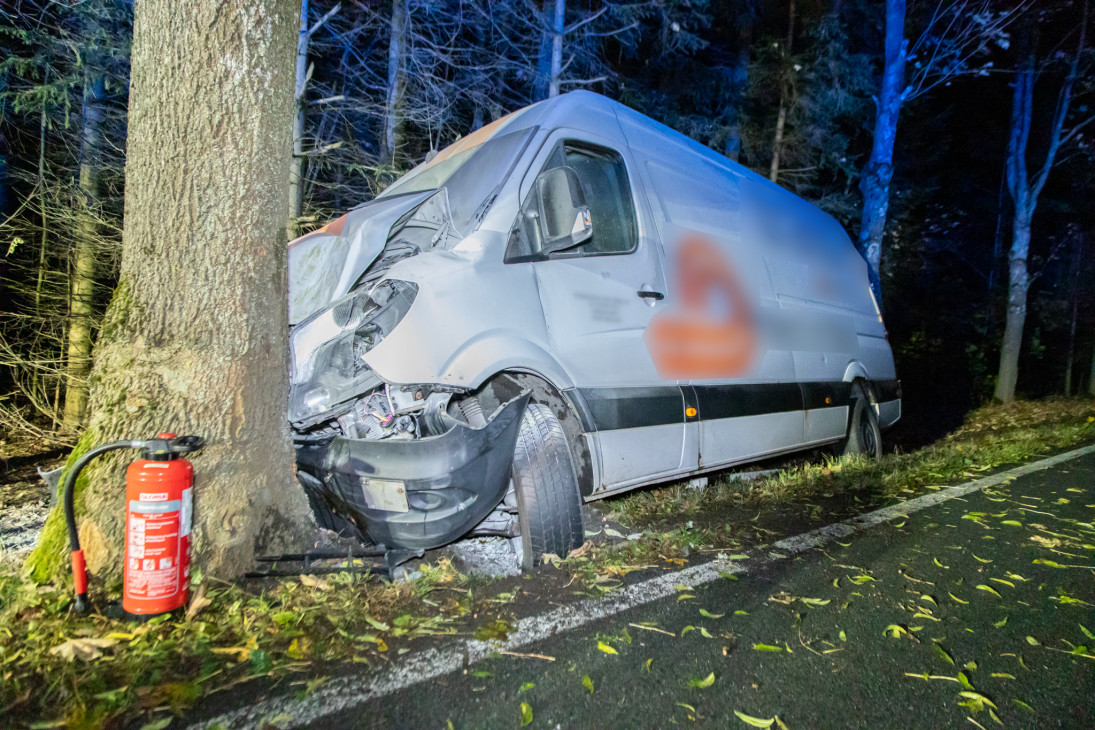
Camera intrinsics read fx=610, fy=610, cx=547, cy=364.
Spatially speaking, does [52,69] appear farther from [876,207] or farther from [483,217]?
[876,207]

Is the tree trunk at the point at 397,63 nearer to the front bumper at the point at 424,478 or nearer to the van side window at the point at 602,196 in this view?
the van side window at the point at 602,196

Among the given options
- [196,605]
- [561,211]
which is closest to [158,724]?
[196,605]

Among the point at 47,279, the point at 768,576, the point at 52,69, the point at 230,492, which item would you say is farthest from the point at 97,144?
the point at 768,576

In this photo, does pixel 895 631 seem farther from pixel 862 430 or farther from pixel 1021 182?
pixel 1021 182

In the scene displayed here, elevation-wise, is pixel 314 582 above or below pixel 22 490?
above

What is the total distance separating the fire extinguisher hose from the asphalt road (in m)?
1.20

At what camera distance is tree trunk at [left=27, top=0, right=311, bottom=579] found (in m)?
2.58

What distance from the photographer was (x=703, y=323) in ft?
13.1

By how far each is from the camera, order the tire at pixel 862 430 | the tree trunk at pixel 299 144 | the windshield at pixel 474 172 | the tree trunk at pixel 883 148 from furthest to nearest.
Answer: the tree trunk at pixel 883 148, the tree trunk at pixel 299 144, the tire at pixel 862 430, the windshield at pixel 474 172

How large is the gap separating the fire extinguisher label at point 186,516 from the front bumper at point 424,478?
537 mm

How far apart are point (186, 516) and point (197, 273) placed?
3.36 ft

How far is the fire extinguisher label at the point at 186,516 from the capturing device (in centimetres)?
232

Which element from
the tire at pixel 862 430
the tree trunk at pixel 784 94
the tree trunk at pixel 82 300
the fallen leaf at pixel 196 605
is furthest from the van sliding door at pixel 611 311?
the tree trunk at pixel 784 94

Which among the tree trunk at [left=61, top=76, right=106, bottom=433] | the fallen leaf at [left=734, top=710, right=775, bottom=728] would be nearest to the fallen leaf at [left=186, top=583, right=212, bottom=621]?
the fallen leaf at [left=734, top=710, right=775, bottom=728]
